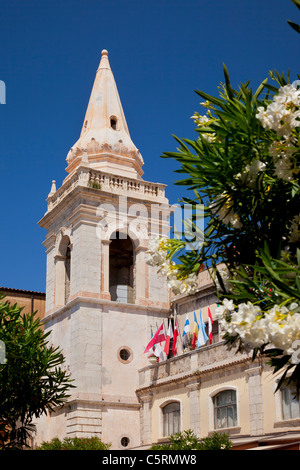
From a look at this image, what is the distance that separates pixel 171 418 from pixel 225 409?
4069 millimetres

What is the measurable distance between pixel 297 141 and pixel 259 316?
8.74ft

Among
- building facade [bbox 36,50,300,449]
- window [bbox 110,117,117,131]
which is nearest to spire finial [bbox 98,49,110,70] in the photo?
building facade [bbox 36,50,300,449]

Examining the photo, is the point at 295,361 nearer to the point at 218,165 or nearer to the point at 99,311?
the point at 218,165

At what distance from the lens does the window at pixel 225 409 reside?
27.6 metres

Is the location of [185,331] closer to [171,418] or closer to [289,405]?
[171,418]

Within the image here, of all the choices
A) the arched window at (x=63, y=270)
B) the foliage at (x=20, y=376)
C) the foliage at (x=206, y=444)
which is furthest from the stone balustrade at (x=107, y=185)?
the foliage at (x=206, y=444)

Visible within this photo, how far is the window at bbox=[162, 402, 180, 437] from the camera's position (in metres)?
30.9

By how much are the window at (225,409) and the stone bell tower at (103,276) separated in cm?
599

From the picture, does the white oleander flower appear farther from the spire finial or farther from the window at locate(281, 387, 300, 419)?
the spire finial

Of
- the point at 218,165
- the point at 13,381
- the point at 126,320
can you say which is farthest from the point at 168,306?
the point at 218,165

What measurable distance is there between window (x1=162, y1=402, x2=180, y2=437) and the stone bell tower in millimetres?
2045

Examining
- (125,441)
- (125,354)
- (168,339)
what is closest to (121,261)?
(125,354)

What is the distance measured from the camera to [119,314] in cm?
3444

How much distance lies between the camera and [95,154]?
126 feet
